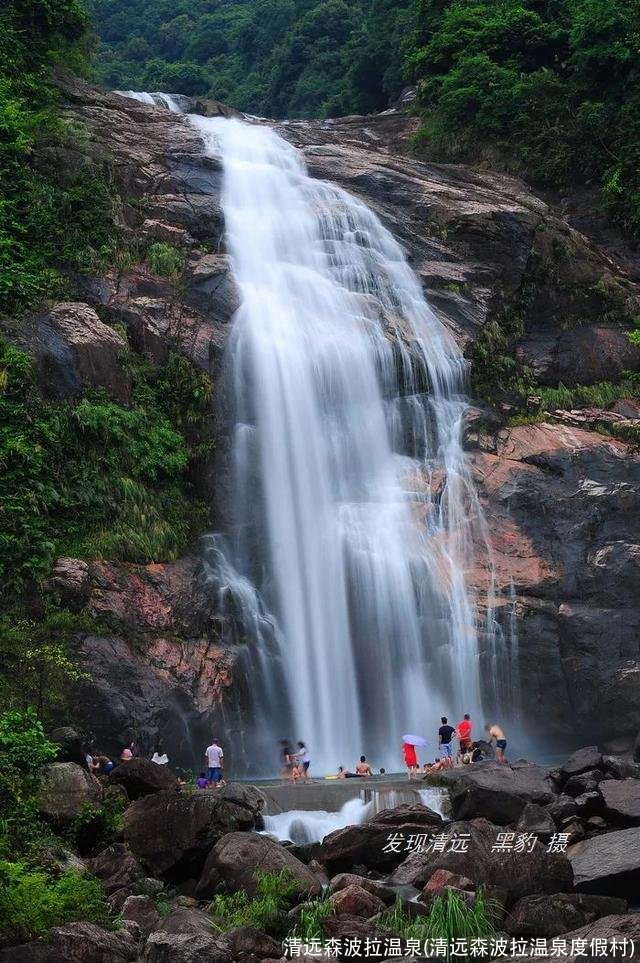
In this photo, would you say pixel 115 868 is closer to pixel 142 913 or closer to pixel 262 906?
pixel 142 913

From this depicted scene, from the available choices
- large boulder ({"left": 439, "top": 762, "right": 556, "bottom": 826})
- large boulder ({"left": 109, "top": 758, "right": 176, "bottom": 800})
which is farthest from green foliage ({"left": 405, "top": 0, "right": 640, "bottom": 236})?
large boulder ({"left": 109, "top": 758, "right": 176, "bottom": 800})

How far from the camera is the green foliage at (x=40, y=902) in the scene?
945cm

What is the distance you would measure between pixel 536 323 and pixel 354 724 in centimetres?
1426

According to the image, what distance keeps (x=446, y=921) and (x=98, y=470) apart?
44.2ft

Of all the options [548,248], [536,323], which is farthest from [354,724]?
[548,248]

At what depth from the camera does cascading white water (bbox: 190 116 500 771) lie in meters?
21.1

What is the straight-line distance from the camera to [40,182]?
26.0m

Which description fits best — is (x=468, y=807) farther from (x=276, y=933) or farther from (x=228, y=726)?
(x=228, y=726)

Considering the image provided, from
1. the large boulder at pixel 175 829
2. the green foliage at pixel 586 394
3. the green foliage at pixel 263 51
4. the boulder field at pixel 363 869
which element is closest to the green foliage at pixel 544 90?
the green foliage at pixel 263 51

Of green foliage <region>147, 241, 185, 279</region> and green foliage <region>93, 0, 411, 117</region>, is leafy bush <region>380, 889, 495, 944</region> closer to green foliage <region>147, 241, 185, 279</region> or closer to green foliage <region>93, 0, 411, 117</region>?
green foliage <region>147, 241, 185, 279</region>

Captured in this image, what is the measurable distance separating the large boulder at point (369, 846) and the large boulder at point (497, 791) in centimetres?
133

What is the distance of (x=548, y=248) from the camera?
99.5 ft

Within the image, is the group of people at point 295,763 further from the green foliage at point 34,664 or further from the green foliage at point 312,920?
the green foliage at point 312,920

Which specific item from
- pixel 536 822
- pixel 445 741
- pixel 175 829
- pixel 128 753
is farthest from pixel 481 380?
pixel 175 829
